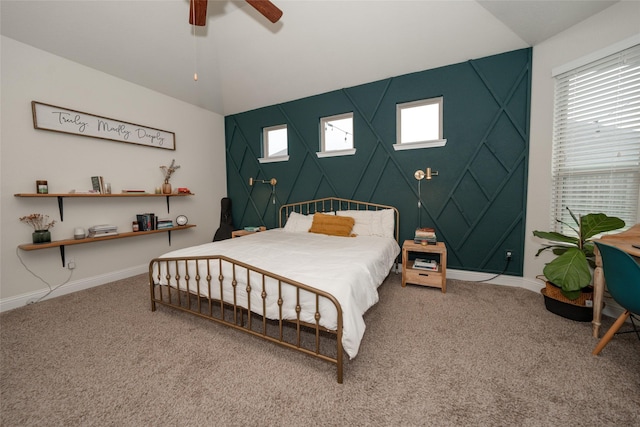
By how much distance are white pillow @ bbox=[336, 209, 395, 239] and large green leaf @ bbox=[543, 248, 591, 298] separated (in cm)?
161

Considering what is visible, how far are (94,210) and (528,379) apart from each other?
4.80 metres

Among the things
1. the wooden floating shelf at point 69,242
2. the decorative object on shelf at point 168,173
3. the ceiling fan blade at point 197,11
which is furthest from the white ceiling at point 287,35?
the wooden floating shelf at point 69,242

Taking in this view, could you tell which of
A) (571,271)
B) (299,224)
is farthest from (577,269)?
(299,224)

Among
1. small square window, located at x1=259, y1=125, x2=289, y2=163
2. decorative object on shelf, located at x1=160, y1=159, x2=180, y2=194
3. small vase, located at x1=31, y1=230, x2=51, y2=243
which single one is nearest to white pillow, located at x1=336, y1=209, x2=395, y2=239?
small square window, located at x1=259, y1=125, x2=289, y2=163

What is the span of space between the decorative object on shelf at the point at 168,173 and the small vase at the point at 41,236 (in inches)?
55.5

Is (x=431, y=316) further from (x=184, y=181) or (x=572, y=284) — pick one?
(x=184, y=181)

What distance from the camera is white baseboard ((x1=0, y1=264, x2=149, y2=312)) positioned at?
2660 mm

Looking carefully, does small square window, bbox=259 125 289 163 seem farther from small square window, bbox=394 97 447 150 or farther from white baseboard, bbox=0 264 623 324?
white baseboard, bbox=0 264 623 324

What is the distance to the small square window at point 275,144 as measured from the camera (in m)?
4.62

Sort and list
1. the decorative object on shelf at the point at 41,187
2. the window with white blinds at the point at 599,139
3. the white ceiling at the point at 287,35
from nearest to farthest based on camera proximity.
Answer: the window with white blinds at the point at 599,139
the white ceiling at the point at 287,35
the decorative object on shelf at the point at 41,187

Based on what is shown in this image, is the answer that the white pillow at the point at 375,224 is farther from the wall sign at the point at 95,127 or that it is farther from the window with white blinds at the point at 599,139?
the wall sign at the point at 95,127

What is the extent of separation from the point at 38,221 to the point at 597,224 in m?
5.59

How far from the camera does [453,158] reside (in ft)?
10.8

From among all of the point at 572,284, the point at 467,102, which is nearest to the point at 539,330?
the point at 572,284
